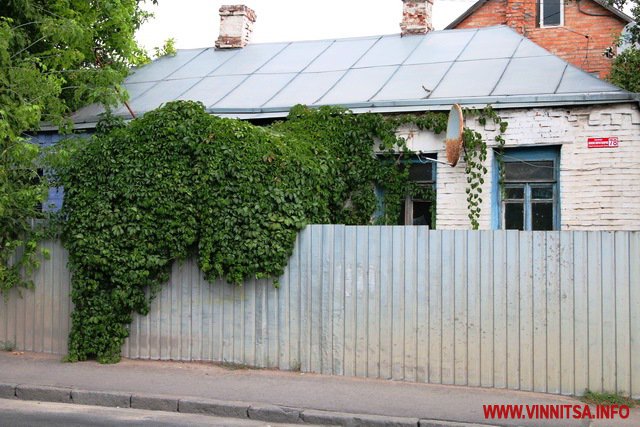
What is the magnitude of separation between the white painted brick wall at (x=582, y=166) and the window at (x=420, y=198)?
410mm

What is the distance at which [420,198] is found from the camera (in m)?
11.5

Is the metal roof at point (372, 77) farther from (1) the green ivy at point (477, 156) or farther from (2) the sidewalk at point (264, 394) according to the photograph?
(2) the sidewalk at point (264, 394)

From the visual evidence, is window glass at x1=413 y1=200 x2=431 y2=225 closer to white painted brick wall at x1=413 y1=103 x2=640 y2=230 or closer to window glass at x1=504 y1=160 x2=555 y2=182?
white painted brick wall at x1=413 y1=103 x2=640 y2=230

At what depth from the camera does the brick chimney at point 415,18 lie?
15.1 meters

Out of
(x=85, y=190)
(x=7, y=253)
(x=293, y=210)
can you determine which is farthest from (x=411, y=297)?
(x=7, y=253)

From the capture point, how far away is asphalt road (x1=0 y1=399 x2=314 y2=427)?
268 inches

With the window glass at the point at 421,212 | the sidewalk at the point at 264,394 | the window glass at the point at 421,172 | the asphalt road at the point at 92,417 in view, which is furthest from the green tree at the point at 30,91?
the window glass at the point at 421,212

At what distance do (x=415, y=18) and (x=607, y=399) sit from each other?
9.97m

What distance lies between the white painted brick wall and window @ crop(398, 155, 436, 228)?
0.41 metres

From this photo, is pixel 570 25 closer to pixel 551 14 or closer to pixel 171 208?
pixel 551 14

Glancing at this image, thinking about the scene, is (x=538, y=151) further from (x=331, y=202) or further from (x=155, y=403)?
(x=155, y=403)

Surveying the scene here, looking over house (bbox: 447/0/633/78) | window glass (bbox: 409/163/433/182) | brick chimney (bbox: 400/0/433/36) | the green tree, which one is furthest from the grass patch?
house (bbox: 447/0/633/78)

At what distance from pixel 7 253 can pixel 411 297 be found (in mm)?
5659

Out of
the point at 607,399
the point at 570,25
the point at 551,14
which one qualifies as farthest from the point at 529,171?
the point at 570,25
